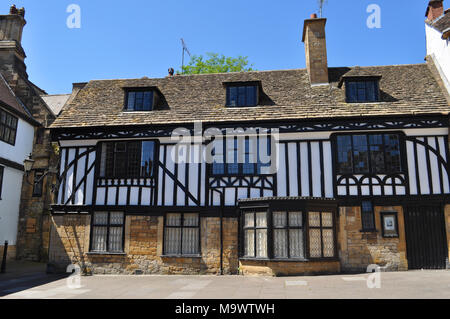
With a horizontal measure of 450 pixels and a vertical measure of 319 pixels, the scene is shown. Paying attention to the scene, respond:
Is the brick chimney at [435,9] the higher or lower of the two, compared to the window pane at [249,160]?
higher

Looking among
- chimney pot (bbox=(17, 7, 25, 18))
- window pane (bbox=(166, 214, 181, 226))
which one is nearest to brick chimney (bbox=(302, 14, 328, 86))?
window pane (bbox=(166, 214, 181, 226))

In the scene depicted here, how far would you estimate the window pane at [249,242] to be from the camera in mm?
12633

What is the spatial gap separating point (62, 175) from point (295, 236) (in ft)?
31.1

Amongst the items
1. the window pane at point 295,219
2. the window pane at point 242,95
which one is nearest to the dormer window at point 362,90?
the window pane at point 242,95

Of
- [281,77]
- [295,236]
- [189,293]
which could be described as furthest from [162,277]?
[281,77]

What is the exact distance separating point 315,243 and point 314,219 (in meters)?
0.81

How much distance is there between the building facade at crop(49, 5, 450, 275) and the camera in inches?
488

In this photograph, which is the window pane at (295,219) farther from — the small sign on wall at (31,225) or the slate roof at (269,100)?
the small sign on wall at (31,225)

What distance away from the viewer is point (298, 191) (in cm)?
1315

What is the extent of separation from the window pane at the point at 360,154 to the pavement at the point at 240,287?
12.1 ft

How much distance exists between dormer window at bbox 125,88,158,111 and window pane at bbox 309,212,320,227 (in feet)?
26.1

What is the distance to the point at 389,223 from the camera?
12648mm

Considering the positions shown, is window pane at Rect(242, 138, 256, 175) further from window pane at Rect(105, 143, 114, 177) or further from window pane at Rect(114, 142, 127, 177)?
window pane at Rect(105, 143, 114, 177)
